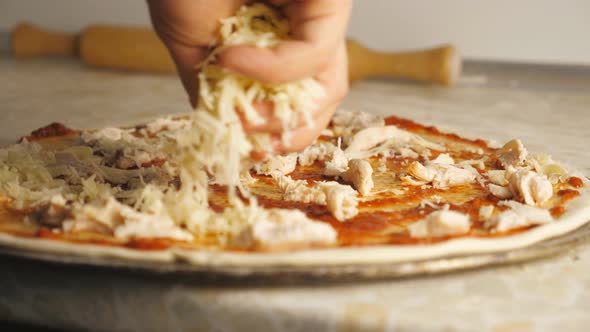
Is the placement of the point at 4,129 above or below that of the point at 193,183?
below

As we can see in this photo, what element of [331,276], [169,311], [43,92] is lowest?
[43,92]

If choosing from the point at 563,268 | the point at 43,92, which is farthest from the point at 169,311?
the point at 43,92

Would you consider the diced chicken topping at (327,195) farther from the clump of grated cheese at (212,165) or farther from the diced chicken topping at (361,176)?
the clump of grated cheese at (212,165)

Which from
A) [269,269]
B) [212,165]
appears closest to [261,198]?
[212,165]

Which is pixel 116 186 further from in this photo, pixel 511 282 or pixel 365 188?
pixel 511 282

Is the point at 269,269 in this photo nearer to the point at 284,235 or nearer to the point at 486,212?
the point at 284,235

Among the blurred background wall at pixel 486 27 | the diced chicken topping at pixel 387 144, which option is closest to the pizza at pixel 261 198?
the diced chicken topping at pixel 387 144
